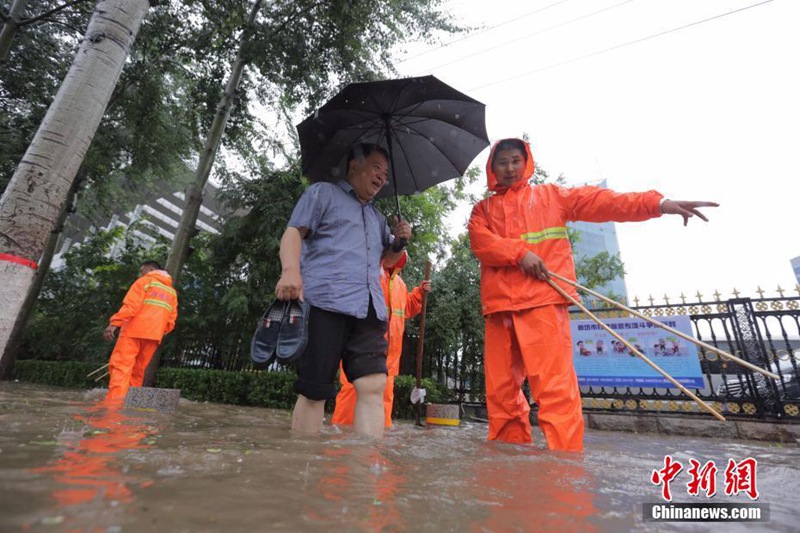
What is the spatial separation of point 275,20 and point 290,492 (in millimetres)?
9264

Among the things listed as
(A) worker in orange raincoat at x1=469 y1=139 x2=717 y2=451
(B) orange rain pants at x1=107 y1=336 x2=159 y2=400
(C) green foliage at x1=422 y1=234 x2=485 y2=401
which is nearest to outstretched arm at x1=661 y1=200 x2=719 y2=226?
(A) worker in orange raincoat at x1=469 y1=139 x2=717 y2=451

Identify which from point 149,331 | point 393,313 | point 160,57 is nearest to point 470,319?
point 393,313

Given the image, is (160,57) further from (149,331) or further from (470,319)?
(470,319)

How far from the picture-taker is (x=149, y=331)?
16.4ft

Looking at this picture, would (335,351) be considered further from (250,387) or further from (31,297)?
(31,297)

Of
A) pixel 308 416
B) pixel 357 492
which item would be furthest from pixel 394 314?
pixel 357 492

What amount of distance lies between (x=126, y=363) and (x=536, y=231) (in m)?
4.96

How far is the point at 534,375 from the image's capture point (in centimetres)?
253

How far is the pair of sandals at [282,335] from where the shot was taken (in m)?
1.90

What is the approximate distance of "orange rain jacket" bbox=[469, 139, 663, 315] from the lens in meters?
2.68

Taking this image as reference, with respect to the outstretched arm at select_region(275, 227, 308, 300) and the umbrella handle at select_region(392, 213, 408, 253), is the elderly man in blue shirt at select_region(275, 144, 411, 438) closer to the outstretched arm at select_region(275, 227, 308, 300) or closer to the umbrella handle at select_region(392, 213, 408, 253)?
the outstretched arm at select_region(275, 227, 308, 300)

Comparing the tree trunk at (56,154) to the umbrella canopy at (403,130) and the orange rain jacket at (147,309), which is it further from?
the orange rain jacket at (147,309)

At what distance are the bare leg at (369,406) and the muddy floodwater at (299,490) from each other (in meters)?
0.43

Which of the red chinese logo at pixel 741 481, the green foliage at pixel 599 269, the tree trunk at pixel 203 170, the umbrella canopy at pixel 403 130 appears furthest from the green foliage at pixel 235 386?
the green foliage at pixel 599 269
